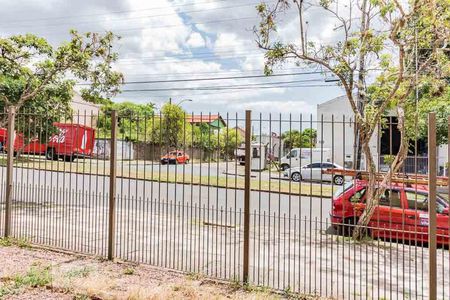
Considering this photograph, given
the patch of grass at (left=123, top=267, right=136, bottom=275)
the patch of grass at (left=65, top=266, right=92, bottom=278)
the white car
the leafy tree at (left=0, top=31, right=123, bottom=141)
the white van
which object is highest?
the leafy tree at (left=0, top=31, right=123, bottom=141)

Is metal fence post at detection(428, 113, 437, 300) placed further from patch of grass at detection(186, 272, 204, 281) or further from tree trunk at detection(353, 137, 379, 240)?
tree trunk at detection(353, 137, 379, 240)

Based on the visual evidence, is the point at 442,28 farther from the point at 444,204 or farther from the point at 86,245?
the point at 86,245

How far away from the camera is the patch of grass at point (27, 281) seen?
443cm

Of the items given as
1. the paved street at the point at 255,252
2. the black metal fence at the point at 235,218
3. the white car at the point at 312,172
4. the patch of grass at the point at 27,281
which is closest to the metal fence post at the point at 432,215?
the black metal fence at the point at 235,218

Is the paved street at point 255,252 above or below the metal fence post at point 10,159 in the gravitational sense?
below

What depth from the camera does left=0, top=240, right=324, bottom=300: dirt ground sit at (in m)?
4.39

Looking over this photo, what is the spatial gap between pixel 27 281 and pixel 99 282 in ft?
2.91

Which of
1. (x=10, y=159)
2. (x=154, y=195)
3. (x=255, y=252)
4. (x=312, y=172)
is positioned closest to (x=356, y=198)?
(x=312, y=172)

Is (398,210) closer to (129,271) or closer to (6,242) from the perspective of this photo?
(129,271)

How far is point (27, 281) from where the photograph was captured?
15.3 ft

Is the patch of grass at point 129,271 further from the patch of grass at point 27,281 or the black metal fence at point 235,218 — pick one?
the patch of grass at point 27,281

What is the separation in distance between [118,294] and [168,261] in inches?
56.3

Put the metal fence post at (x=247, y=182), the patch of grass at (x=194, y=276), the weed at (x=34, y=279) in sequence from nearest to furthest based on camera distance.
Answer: the weed at (x=34, y=279) < the metal fence post at (x=247, y=182) < the patch of grass at (x=194, y=276)

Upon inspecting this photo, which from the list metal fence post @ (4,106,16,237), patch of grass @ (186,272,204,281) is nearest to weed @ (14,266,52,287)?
patch of grass @ (186,272,204,281)
